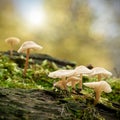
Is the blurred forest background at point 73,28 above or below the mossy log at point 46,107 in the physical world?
above

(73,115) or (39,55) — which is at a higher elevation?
(39,55)

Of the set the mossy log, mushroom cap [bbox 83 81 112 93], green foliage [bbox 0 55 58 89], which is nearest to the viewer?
the mossy log

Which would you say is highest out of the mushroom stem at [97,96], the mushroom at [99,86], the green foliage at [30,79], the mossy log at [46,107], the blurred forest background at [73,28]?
the blurred forest background at [73,28]

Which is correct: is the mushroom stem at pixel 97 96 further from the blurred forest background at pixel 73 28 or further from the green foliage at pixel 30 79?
the blurred forest background at pixel 73 28

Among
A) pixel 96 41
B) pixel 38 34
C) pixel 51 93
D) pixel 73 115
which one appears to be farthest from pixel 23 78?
pixel 96 41

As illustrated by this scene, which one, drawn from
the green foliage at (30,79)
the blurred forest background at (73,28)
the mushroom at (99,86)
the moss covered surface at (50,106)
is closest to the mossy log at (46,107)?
the moss covered surface at (50,106)

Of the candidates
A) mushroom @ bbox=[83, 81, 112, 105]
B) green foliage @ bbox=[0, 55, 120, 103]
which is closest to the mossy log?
mushroom @ bbox=[83, 81, 112, 105]

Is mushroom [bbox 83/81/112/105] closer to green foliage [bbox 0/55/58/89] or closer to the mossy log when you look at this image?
the mossy log

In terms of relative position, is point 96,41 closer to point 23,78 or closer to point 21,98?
point 23,78

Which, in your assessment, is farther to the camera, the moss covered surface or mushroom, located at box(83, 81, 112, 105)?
mushroom, located at box(83, 81, 112, 105)
